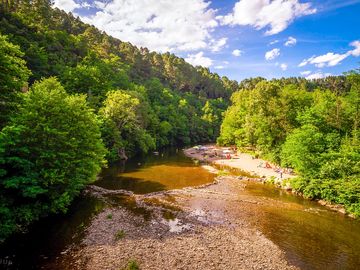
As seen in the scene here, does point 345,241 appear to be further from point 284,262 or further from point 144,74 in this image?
point 144,74

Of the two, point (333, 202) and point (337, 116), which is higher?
point (337, 116)

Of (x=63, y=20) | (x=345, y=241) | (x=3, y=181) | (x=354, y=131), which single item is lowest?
(x=345, y=241)

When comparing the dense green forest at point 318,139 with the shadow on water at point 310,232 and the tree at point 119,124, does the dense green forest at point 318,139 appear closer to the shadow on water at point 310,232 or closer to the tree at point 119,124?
the shadow on water at point 310,232

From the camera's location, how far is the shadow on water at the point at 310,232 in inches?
738

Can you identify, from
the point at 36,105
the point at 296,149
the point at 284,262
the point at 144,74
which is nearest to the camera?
the point at 284,262

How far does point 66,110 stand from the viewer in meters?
23.2

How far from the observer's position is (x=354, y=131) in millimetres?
35250

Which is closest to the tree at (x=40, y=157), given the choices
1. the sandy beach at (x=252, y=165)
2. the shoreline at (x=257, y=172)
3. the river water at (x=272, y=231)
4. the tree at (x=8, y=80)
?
the tree at (x=8, y=80)

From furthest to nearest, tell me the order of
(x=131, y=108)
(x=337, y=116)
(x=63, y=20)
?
(x=63, y=20) → (x=131, y=108) → (x=337, y=116)

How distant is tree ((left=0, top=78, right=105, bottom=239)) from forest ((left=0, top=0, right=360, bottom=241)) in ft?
0.30

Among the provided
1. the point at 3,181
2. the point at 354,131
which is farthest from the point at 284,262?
the point at 354,131

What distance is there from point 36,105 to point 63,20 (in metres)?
92.2

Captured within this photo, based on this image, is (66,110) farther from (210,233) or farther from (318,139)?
(318,139)

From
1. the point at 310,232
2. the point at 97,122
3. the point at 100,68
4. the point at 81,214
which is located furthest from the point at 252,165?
the point at 100,68
